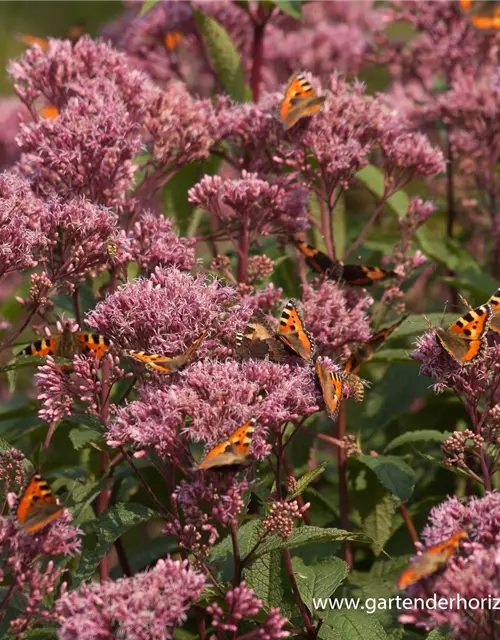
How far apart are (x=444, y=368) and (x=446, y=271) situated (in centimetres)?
190

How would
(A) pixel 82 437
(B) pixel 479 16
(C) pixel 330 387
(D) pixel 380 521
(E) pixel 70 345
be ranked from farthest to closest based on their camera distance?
(B) pixel 479 16 → (D) pixel 380 521 → (A) pixel 82 437 → (E) pixel 70 345 → (C) pixel 330 387

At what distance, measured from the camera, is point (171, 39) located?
16.7ft

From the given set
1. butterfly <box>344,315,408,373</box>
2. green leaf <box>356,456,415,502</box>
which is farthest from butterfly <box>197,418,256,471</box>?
green leaf <box>356,456,415,502</box>

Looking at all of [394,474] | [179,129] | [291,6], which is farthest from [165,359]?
[291,6]

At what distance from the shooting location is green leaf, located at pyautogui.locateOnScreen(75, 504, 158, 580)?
271cm

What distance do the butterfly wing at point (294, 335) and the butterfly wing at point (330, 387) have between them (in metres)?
0.11

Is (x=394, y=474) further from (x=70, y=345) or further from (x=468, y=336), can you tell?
(x=70, y=345)

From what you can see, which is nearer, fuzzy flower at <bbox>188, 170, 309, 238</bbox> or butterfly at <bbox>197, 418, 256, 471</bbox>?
butterfly at <bbox>197, 418, 256, 471</bbox>

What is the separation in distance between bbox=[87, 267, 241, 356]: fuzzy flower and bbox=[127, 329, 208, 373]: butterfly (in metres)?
0.10

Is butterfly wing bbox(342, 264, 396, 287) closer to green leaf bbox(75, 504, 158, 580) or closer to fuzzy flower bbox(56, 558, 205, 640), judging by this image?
green leaf bbox(75, 504, 158, 580)

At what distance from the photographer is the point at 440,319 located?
146 inches

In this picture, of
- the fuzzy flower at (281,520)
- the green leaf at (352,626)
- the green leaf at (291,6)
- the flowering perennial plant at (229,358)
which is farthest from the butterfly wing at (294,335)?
the green leaf at (291,6)

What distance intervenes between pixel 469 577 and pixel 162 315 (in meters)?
1.22

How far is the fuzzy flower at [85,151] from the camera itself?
3326 mm
